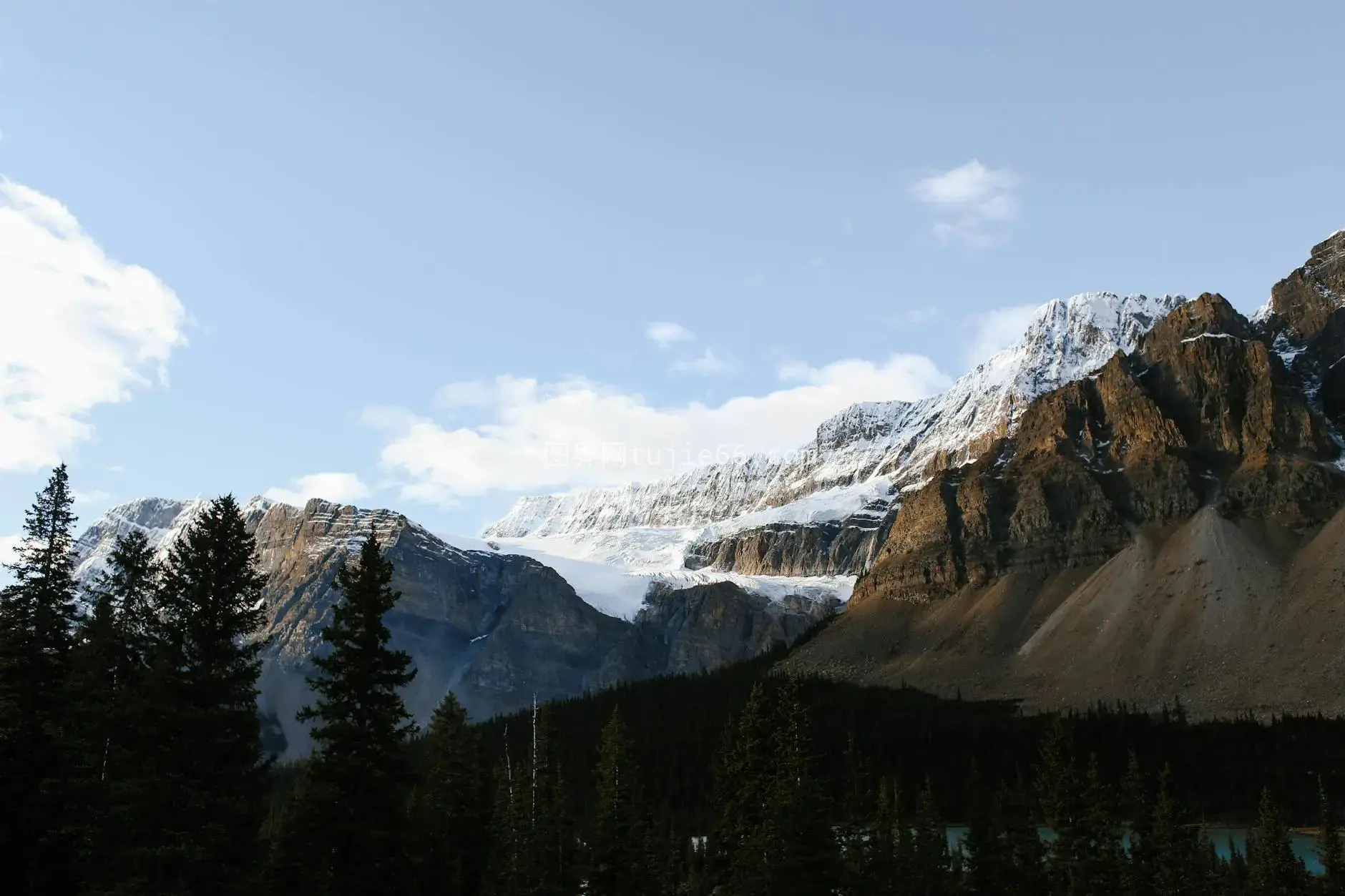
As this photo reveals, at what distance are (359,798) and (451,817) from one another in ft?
76.8

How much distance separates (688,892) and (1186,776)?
99586mm

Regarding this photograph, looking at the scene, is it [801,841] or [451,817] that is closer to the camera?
[801,841]

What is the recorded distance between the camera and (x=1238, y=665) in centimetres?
17838

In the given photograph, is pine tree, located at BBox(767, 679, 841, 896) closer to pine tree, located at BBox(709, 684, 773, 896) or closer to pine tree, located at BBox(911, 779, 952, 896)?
pine tree, located at BBox(709, 684, 773, 896)

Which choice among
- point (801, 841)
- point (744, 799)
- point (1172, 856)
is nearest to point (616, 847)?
point (744, 799)

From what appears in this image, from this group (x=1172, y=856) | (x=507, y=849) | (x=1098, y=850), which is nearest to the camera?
(x=507, y=849)

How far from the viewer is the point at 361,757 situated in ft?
107

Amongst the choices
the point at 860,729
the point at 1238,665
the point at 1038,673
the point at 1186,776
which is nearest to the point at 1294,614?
the point at 1238,665

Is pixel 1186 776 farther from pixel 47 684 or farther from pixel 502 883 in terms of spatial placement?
pixel 47 684

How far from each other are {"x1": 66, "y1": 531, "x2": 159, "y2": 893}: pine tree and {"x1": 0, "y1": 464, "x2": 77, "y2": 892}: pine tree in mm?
857

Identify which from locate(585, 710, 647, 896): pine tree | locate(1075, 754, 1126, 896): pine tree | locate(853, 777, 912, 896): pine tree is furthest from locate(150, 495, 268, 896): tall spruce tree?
locate(1075, 754, 1126, 896): pine tree

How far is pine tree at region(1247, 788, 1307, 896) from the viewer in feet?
236

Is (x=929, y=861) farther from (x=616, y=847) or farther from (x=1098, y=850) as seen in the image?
(x=616, y=847)

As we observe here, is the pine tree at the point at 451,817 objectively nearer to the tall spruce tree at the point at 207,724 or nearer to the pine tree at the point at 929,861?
the tall spruce tree at the point at 207,724
